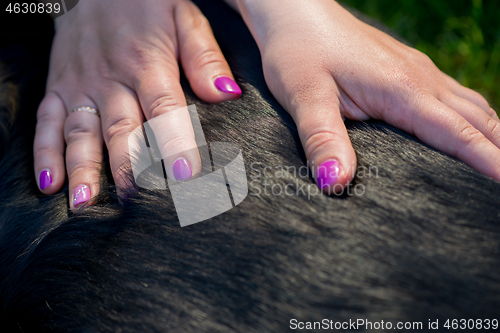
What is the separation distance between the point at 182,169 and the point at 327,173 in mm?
385

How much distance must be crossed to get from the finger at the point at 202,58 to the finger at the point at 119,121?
223 mm

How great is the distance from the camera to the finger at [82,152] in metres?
1.16

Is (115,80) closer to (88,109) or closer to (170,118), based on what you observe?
(88,109)

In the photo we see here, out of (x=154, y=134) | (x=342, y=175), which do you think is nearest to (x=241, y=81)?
(x=154, y=134)

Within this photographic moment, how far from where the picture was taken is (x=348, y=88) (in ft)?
Answer: 3.53

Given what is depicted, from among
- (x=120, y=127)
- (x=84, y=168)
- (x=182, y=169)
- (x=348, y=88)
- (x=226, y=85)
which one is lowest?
(x=84, y=168)

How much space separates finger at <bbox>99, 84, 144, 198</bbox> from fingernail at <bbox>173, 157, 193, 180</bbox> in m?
0.14

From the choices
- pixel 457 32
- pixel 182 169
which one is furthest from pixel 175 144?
pixel 457 32

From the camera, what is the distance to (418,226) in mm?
762

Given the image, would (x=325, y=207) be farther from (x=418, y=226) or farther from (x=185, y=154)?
(x=185, y=154)

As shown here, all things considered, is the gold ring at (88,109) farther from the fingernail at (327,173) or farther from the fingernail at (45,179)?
the fingernail at (327,173)

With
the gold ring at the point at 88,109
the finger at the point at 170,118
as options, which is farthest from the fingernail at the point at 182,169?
the gold ring at the point at 88,109

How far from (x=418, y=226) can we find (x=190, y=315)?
492mm

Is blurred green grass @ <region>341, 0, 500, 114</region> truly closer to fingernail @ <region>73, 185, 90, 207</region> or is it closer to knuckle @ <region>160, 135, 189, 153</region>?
knuckle @ <region>160, 135, 189, 153</region>
